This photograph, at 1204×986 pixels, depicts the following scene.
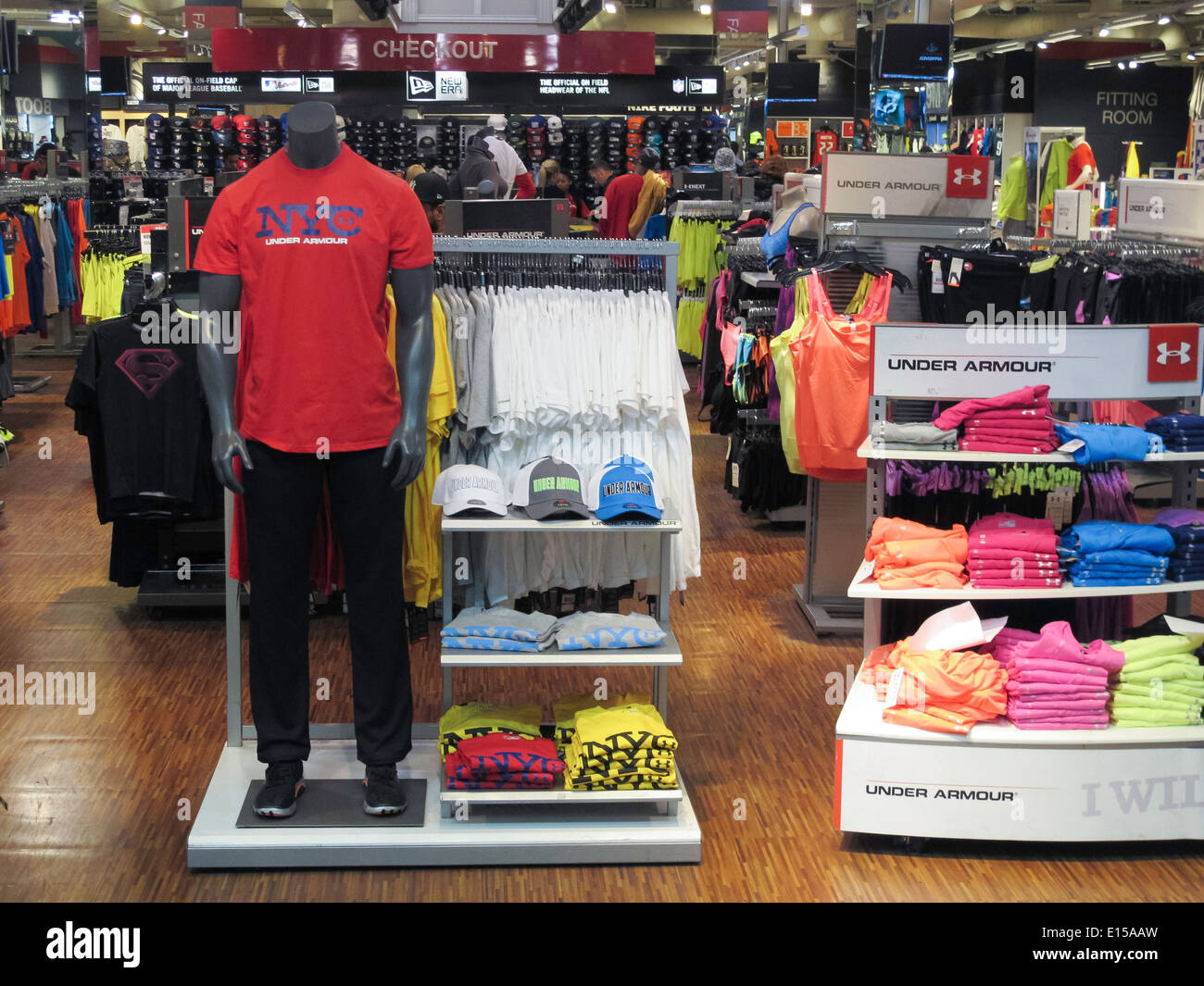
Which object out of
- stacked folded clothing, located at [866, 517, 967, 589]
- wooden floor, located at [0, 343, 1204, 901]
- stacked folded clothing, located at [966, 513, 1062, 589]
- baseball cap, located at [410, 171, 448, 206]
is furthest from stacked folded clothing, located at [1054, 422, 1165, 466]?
baseball cap, located at [410, 171, 448, 206]

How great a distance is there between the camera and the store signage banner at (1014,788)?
3.50 meters

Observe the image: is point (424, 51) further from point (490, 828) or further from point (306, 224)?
point (490, 828)

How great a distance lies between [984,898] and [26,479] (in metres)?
6.37

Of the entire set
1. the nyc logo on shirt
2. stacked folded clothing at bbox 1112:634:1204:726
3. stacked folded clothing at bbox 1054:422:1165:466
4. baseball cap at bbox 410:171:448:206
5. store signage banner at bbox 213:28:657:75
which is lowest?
stacked folded clothing at bbox 1112:634:1204:726

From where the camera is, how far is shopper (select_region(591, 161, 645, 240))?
39.5 ft

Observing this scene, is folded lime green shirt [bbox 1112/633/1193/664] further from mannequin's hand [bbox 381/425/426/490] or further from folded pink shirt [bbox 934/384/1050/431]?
mannequin's hand [bbox 381/425/426/490]

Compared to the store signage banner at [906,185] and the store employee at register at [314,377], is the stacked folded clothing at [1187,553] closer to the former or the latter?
the store employee at register at [314,377]

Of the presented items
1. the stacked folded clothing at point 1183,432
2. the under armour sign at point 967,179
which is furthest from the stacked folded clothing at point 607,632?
the under armour sign at point 967,179

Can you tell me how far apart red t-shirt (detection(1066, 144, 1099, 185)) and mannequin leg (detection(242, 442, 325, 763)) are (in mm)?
12066

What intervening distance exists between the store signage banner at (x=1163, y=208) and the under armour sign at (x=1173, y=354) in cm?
286

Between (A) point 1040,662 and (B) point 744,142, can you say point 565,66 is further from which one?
(A) point 1040,662

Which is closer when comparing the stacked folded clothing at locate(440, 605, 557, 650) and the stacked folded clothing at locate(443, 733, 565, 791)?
the stacked folded clothing at locate(443, 733, 565, 791)

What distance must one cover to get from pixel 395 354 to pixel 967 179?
11.1 feet

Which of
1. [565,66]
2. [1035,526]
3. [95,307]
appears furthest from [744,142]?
[1035,526]
